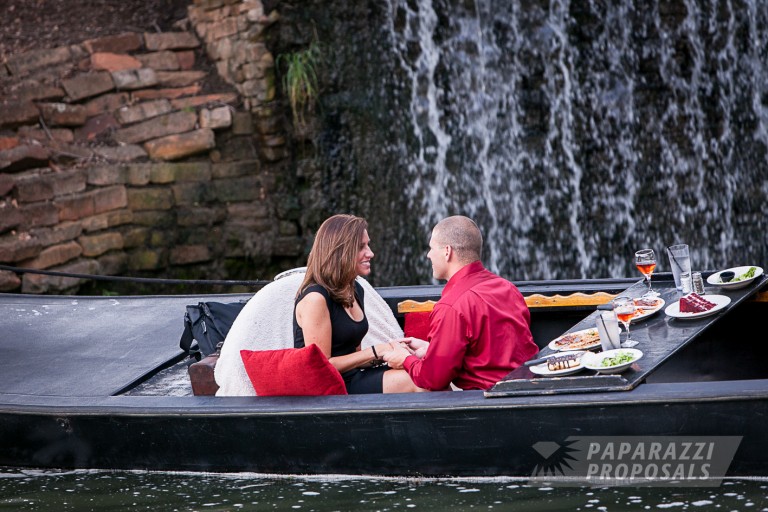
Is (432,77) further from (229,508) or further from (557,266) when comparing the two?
(229,508)

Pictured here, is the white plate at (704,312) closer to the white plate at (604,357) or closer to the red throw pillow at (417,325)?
the white plate at (604,357)

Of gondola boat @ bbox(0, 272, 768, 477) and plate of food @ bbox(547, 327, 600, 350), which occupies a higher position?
plate of food @ bbox(547, 327, 600, 350)

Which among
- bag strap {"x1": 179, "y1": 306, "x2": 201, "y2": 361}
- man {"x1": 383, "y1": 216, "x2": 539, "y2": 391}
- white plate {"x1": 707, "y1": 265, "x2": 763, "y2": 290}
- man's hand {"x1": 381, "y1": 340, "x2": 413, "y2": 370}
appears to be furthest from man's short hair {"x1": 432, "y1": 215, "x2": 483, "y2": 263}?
bag strap {"x1": 179, "y1": 306, "x2": 201, "y2": 361}

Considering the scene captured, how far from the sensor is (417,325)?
17.3 ft

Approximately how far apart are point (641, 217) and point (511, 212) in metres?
1.19

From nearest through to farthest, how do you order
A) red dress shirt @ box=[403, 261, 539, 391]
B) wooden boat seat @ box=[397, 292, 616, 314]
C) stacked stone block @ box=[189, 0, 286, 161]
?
1. red dress shirt @ box=[403, 261, 539, 391]
2. wooden boat seat @ box=[397, 292, 616, 314]
3. stacked stone block @ box=[189, 0, 286, 161]

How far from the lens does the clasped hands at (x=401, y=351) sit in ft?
14.4

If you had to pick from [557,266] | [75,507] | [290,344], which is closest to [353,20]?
[557,266]

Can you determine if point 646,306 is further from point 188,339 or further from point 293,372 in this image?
point 188,339

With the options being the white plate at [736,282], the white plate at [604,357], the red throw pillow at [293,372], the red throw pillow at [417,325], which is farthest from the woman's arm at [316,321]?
the white plate at [736,282]

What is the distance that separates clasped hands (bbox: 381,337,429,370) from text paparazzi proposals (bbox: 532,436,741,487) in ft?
2.32

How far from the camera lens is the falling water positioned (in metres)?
10.0

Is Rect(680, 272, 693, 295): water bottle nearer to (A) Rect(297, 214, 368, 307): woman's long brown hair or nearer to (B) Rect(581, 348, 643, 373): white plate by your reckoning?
(B) Rect(581, 348, 643, 373): white plate

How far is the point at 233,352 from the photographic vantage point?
4.48m
